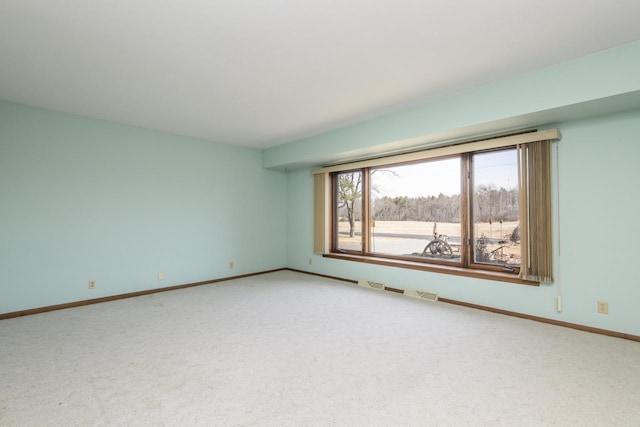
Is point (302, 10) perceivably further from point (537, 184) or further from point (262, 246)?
point (262, 246)

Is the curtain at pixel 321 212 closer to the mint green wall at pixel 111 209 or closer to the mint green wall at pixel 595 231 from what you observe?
the mint green wall at pixel 111 209

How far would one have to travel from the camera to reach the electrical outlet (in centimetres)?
287

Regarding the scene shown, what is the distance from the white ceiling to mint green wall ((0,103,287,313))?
556mm

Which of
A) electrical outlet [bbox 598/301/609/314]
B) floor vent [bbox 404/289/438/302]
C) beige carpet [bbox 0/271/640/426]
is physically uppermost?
electrical outlet [bbox 598/301/609/314]

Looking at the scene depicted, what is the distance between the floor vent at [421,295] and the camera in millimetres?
4016

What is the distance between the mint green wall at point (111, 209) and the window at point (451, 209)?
1.71 meters

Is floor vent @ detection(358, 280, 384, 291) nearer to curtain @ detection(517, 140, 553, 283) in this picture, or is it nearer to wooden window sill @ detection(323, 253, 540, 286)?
wooden window sill @ detection(323, 253, 540, 286)

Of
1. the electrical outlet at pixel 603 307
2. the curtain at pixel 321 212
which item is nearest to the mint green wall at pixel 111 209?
the curtain at pixel 321 212

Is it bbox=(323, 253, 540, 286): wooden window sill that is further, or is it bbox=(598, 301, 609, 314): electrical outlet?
bbox=(323, 253, 540, 286): wooden window sill

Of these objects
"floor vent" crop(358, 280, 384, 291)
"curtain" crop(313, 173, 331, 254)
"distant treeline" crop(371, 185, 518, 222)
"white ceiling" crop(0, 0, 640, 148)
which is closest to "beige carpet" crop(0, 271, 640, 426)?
"floor vent" crop(358, 280, 384, 291)

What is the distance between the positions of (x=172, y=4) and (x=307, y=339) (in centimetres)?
279

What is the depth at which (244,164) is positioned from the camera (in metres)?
5.70

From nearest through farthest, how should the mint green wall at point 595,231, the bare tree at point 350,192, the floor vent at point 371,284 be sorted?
the mint green wall at point 595,231 → the floor vent at point 371,284 → the bare tree at point 350,192

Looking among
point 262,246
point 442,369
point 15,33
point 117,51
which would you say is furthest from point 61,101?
point 442,369
